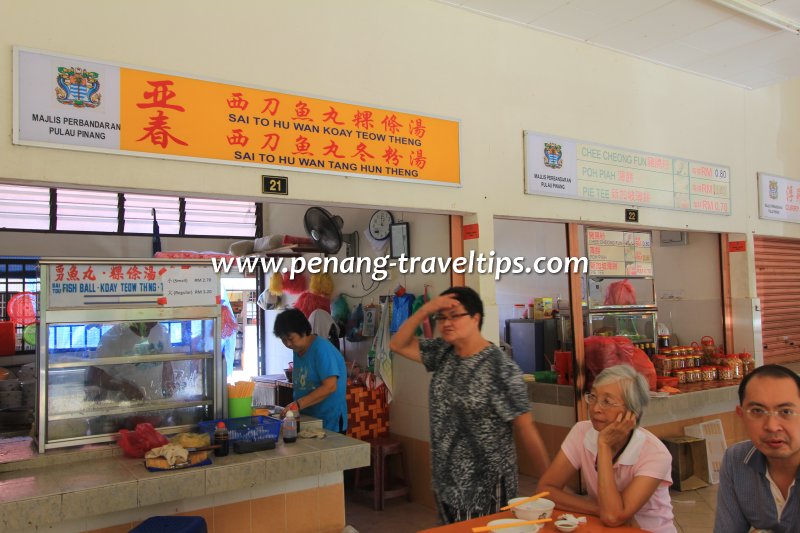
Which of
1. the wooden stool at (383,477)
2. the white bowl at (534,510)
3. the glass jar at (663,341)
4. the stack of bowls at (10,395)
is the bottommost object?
the wooden stool at (383,477)

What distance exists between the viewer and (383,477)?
17.5 ft

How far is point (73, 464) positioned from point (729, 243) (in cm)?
641

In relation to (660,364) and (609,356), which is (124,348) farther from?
(660,364)

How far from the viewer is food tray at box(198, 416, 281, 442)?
3.49 meters

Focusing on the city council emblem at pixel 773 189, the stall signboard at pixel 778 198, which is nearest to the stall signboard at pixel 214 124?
the stall signboard at pixel 778 198

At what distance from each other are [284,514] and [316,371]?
3.72ft

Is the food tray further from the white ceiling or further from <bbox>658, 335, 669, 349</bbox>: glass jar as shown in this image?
<bbox>658, 335, 669, 349</bbox>: glass jar

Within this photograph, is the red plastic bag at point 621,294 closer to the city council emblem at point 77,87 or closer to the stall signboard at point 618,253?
the stall signboard at point 618,253

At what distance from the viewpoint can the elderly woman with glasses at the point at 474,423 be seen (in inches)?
108

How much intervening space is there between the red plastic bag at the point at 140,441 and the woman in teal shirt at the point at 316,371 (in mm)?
1079

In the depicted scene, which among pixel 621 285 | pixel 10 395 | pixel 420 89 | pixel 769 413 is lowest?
pixel 10 395

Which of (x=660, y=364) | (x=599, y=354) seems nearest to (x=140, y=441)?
(x=599, y=354)

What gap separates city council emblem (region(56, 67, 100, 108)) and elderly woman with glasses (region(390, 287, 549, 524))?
206 centimetres

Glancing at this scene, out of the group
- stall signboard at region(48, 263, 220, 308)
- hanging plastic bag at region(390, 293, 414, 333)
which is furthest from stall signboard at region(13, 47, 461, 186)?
hanging plastic bag at region(390, 293, 414, 333)
